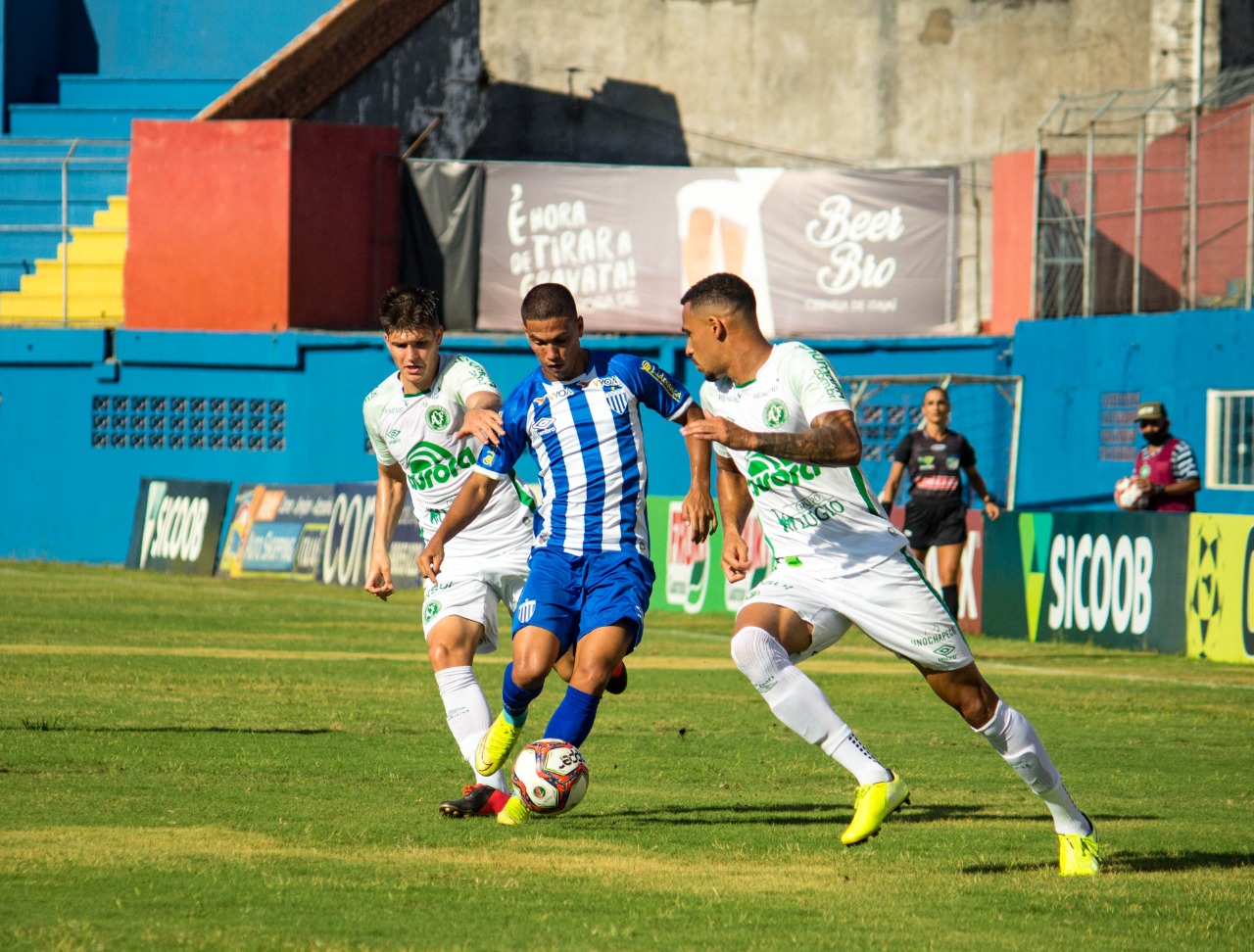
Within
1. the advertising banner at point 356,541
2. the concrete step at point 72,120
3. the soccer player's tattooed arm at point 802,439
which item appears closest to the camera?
the soccer player's tattooed arm at point 802,439

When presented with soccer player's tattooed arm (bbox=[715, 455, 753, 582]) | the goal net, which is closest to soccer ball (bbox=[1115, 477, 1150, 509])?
the goal net

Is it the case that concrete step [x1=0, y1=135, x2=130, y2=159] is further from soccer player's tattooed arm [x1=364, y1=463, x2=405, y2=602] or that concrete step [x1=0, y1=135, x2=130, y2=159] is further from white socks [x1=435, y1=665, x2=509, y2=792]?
white socks [x1=435, y1=665, x2=509, y2=792]

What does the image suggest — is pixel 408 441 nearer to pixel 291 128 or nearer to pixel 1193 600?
pixel 1193 600

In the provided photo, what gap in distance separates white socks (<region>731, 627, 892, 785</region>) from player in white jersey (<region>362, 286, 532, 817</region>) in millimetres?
1719

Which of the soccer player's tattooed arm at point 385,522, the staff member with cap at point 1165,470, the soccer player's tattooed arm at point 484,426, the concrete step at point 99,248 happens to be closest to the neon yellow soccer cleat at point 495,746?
the soccer player's tattooed arm at point 385,522

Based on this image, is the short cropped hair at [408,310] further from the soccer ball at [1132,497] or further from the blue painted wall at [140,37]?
the blue painted wall at [140,37]

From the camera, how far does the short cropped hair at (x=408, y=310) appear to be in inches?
345

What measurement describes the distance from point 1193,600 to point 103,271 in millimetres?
20795

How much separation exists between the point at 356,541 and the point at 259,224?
7601 mm

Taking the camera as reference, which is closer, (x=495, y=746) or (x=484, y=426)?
(x=484, y=426)

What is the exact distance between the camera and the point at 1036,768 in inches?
284

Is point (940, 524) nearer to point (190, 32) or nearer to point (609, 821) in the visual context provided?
point (609, 821)

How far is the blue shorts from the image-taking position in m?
8.00

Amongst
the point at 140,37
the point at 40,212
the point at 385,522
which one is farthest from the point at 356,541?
the point at 140,37
